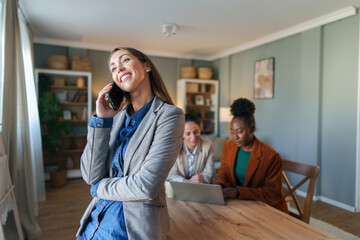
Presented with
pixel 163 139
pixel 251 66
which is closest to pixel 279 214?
pixel 163 139

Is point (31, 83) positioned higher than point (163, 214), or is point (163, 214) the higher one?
point (31, 83)

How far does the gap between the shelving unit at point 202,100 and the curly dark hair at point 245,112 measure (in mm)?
4045

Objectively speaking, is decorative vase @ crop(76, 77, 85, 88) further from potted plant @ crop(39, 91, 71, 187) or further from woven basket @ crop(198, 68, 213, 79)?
woven basket @ crop(198, 68, 213, 79)

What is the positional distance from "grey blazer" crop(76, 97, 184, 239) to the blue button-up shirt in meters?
0.03

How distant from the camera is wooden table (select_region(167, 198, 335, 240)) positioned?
1104 millimetres

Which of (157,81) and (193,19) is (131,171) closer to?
(157,81)

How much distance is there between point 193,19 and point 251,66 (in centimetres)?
190

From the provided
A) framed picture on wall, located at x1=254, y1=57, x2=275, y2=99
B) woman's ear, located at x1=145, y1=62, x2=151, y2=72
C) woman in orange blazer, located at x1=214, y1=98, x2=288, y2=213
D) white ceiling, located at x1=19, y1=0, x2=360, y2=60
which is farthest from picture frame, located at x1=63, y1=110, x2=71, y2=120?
woman's ear, located at x1=145, y1=62, x2=151, y2=72

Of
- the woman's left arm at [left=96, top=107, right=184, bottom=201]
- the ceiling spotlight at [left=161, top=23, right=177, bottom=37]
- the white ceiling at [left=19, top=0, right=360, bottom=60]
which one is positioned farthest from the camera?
the ceiling spotlight at [left=161, top=23, right=177, bottom=37]

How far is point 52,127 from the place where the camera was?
4535mm

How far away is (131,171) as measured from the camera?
37.7 inches

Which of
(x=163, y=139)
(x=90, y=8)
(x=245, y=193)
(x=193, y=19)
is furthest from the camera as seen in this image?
(x=193, y=19)

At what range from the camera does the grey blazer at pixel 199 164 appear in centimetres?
188

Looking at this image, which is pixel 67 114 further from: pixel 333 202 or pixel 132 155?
pixel 333 202
